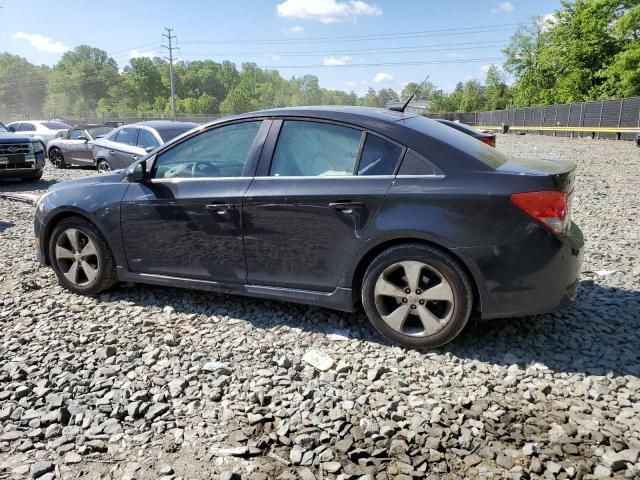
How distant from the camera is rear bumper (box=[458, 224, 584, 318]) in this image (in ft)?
10.6

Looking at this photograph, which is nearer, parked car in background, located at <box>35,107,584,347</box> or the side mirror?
parked car in background, located at <box>35,107,584,347</box>

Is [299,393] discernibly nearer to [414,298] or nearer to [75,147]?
[414,298]

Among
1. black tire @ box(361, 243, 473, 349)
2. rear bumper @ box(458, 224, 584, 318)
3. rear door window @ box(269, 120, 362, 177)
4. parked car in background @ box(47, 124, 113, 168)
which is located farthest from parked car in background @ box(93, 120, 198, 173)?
rear bumper @ box(458, 224, 584, 318)

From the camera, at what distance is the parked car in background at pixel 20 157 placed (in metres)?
11.7

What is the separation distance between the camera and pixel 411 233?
3381 mm

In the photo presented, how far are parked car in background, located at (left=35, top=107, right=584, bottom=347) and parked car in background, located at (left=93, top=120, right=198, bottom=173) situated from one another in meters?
5.95

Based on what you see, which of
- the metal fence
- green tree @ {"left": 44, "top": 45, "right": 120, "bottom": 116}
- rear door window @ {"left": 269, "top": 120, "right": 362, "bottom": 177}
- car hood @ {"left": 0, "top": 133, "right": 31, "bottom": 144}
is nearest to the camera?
rear door window @ {"left": 269, "top": 120, "right": 362, "bottom": 177}

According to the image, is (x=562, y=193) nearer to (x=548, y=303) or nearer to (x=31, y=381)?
(x=548, y=303)

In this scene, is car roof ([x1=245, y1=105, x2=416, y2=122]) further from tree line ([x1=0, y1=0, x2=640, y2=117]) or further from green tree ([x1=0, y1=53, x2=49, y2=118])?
green tree ([x1=0, y1=53, x2=49, y2=118])

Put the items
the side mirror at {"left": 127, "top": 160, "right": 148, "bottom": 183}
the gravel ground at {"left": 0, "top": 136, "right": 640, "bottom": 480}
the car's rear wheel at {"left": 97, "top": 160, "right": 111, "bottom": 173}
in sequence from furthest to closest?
the car's rear wheel at {"left": 97, "top": 160, "right": 111, "bottom": 173}
the side mirror at {"left": 127, "top": 160, "right": 148, "bottom": 183}
the gravel ground at {"left": 0, "top": 136, "right": 640, "bottom": 480}

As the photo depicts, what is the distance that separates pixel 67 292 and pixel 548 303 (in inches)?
162

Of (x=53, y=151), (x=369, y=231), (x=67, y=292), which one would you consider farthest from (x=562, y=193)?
(x=53, y=151)

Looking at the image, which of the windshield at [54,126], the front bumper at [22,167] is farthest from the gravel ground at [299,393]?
the windshield at [54,126]

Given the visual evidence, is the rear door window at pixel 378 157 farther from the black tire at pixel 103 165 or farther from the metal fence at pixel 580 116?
the metal fence at pixel 580 116
